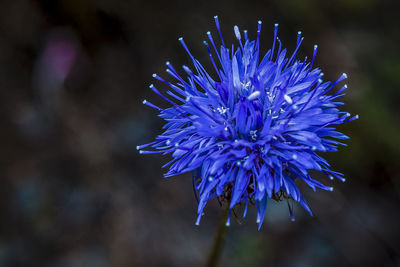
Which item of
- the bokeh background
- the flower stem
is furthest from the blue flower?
the bokeh background

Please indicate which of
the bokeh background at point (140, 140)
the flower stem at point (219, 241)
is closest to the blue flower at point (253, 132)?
the flower stem at point (219, 241)

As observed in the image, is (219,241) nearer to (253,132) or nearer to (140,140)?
(253,132)

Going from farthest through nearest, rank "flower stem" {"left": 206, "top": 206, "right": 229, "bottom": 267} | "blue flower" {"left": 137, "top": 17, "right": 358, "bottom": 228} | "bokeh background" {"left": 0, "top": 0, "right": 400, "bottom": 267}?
"bokeh background" {"left": 0, "top": 0, "right": 400, "bottom": 267}
"flower stem" {"left": 206, "top": 206, "right": 229, "bottom": 267}
"blue flower" {"left": 137, "top": 17, "right": 358, "bottom": 228}

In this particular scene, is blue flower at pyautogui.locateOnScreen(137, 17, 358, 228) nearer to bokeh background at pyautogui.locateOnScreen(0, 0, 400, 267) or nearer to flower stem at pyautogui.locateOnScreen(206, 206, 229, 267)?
flower stem at pyautogui.locateOnScreen(206, 206, 229, 267)

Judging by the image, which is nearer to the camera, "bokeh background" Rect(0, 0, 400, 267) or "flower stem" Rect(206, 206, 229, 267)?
"flower stem" Rect(206, 206, 229, 267)

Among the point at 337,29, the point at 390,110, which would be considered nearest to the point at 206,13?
the point at 337,29

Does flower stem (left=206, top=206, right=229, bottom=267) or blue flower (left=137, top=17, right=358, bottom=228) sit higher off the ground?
blue flower (left=137, top=17, right=358, bottom=228)

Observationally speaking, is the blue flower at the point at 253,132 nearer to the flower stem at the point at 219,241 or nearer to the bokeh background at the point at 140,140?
the flower stem at the point at 219,241

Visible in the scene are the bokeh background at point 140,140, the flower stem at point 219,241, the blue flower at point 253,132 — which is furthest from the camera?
the bokeh background at point 140,140
